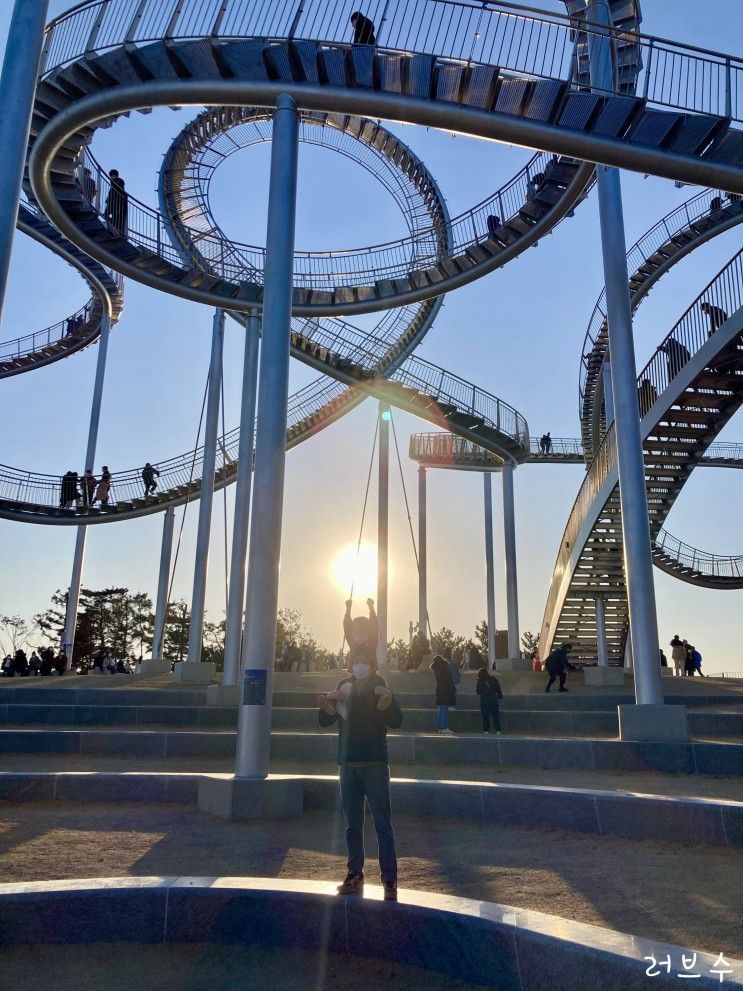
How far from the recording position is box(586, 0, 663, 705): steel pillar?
37.2 feet

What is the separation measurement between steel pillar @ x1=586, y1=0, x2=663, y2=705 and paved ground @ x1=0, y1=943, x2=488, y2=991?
7723 mm

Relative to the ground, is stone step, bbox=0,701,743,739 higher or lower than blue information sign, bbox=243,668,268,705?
lower

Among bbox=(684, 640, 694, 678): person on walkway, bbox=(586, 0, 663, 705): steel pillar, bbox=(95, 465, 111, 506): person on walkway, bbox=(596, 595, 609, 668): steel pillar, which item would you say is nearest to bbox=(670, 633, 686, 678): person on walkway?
bbox=(684, 640, 694, 678): person on walkway

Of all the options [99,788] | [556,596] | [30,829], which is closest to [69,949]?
[30,829]

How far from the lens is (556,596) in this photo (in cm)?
2412

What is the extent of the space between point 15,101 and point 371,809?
5.83 m

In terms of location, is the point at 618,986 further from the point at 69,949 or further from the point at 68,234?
the point at 68,234

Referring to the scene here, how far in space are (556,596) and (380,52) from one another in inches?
702

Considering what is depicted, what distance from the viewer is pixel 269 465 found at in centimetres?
877

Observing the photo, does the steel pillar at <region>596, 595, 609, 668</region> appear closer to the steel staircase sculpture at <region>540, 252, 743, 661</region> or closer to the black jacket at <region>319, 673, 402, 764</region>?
the steel staircase sculpture at <region>540, 252, 743, 661</region>

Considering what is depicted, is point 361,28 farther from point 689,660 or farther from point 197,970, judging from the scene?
point 689,660

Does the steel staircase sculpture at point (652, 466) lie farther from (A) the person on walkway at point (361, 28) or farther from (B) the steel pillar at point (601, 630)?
(A) the person on walkway at point (361, 28)

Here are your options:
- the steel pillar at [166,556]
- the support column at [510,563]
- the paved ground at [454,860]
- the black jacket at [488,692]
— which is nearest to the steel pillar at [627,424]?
the black jacket at [488,692]

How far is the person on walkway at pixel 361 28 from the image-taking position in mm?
9719
